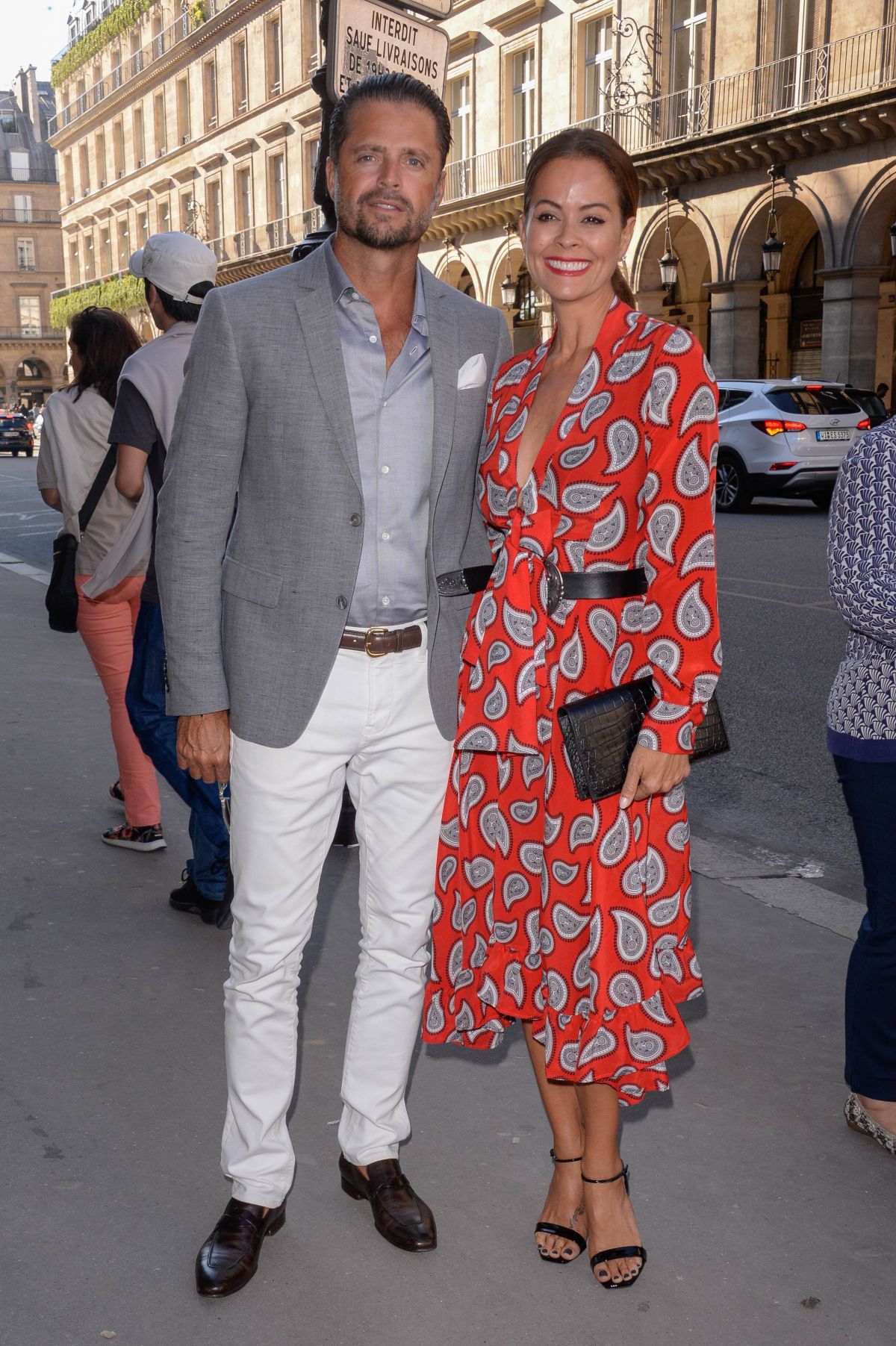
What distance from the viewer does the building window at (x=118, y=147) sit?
53.2 m

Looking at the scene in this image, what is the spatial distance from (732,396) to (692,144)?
29.6ft

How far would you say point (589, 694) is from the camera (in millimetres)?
2492

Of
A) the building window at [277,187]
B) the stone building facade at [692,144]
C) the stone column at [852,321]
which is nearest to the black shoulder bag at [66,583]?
the stone building facade at [692,144]

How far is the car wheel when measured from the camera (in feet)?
54.7

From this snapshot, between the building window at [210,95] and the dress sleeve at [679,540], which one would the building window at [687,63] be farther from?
the dress sleeve at [679,540]

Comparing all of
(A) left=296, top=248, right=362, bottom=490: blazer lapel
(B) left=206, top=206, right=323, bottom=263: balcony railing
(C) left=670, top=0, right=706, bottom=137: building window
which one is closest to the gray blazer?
(A) left=296, top=248, right=362, bottom=490: blazer lapel

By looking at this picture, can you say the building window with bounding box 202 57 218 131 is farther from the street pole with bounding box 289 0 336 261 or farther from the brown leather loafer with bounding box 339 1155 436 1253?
the brown leather loafer with bounding box 339 1155 436 1253

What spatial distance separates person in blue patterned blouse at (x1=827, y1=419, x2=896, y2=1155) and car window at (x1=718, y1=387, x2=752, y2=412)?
1436 centimetres

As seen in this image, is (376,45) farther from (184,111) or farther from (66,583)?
(184,111)

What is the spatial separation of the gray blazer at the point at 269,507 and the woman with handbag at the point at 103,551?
2.36m

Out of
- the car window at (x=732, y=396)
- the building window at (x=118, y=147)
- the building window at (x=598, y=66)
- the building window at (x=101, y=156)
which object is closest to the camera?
the car window at (x=732, y=396)

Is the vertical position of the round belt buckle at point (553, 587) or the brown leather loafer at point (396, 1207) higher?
the round belt buckle at point (553, 587)

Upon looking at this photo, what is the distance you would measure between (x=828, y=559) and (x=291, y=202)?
127 feet

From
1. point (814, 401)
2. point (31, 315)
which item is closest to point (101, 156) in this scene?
point (31, 315)
